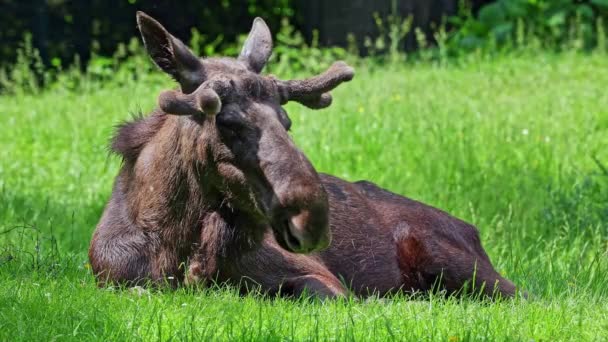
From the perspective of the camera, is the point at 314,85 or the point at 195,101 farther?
the point at 314,85

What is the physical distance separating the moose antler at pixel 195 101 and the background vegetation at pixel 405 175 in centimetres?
91

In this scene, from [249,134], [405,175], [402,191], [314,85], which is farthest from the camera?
[405,175]

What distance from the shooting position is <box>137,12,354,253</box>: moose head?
534cm

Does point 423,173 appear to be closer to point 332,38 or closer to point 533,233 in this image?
point 533,233

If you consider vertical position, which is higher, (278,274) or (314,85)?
(314,85)

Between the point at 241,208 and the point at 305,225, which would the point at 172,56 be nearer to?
the point at 241,208

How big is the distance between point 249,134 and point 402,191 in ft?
13.9

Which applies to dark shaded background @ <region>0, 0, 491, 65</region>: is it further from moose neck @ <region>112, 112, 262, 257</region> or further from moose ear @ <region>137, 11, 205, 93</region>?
moose ear @ <region>137, 11, 205, 93</region>

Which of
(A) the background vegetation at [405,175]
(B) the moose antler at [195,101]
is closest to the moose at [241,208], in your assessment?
(B) the moose antler at [195,101]

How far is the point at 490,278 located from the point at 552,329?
1.76m

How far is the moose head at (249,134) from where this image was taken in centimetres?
534

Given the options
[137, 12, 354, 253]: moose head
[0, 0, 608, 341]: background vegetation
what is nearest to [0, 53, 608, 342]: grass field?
[0, 0, 608, 341]: background vegetation

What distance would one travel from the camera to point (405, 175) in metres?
9.97

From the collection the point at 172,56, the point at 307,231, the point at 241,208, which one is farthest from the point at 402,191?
the point at 307,231
